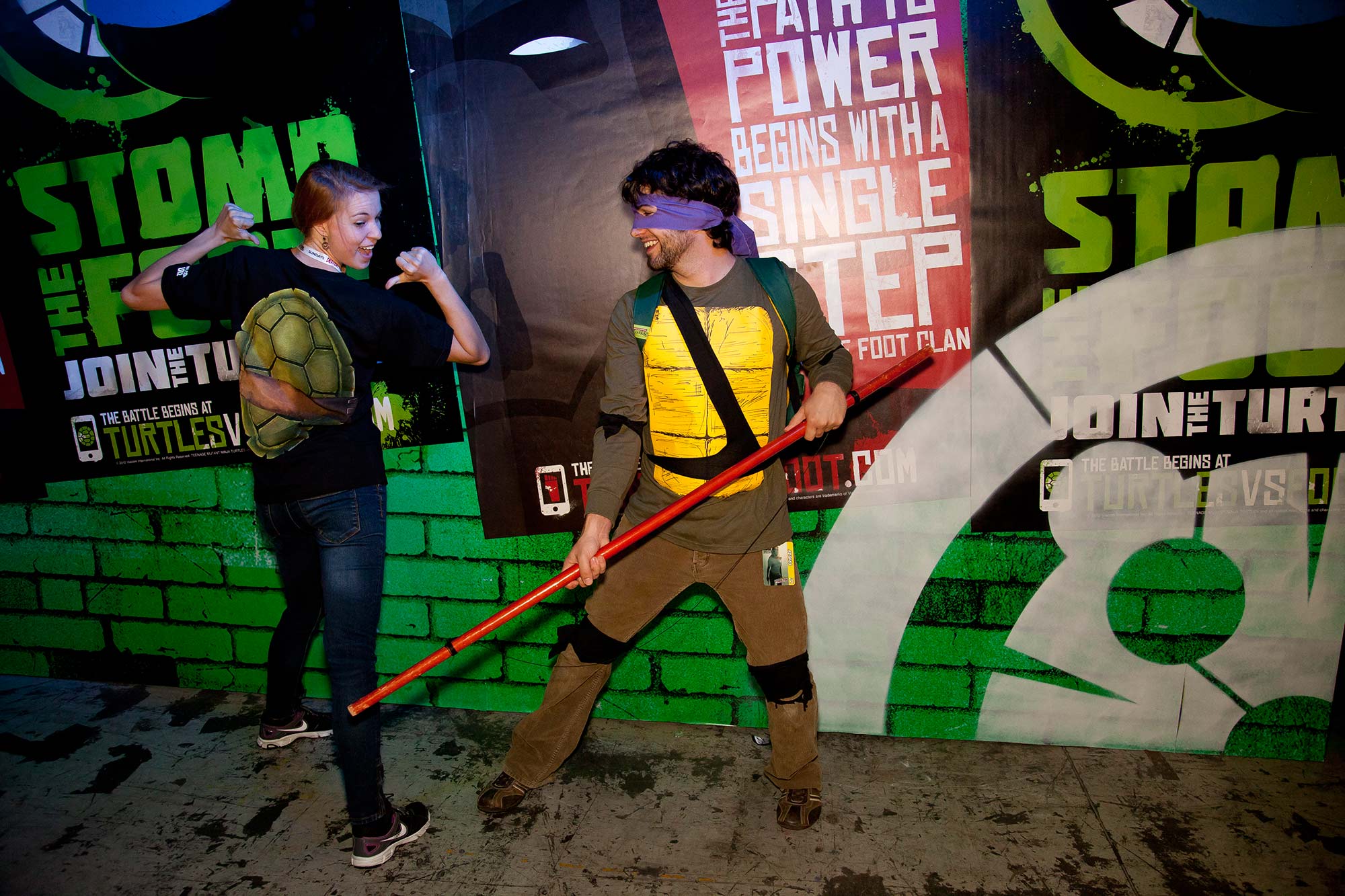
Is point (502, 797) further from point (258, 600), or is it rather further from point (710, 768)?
point (258, 600)

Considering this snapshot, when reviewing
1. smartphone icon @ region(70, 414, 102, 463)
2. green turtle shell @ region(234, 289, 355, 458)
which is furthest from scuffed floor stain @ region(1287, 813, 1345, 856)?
smartphone icon @ region(70, 414, 102, 463)

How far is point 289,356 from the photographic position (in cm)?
223

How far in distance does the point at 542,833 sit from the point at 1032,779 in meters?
1.68

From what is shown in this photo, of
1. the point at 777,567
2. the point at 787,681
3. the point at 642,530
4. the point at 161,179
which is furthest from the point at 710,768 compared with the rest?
the point at 161,179

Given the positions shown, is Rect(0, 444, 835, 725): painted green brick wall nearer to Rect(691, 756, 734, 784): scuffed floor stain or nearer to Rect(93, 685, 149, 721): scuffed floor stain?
Rect(93, 685, 149, 721): scuffed floor stain

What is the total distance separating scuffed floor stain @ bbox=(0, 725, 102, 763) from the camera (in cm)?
289

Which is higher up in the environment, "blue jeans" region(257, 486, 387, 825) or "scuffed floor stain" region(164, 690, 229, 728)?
"blue jeans" region(257, 486, 387, 825)

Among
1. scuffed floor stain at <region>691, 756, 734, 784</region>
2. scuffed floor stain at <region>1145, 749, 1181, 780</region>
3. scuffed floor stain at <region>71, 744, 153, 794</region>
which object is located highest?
A: scuffed floor stain at <region>71, 744, 153, 794</region>

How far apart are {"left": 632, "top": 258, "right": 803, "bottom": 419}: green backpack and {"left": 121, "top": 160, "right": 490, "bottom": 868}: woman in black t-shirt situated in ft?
2.63

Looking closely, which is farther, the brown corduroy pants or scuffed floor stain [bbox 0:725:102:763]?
scuffed floor stain [bbox 0:725:102:763]

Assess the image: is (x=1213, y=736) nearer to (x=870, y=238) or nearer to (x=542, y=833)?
(x=870, y=238)

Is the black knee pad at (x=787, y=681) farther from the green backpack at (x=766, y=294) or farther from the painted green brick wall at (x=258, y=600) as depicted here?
the green backpack at (x=766, y=294)

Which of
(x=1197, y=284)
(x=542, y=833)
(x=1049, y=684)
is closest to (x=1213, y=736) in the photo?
(x=1049, y=684)

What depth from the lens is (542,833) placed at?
239 centimetres
